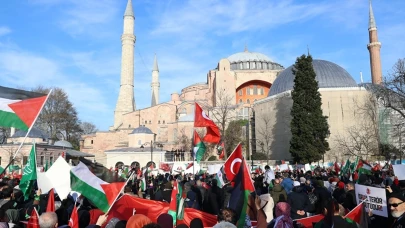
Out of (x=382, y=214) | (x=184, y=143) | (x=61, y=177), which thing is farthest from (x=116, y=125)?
(x=382, y=214)

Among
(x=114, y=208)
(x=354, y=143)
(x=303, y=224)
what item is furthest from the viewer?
(x=354, y=143)

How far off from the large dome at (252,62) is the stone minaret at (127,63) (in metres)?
20.4

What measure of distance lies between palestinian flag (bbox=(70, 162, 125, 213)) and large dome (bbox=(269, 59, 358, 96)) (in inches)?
1381

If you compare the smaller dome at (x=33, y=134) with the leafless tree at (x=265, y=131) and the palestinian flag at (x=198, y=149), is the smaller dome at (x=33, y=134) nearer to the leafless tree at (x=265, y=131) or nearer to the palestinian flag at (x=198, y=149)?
the leafless tree at (x=265, y=131)

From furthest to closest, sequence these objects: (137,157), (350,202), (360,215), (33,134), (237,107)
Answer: (237,107)
(137,157)
(33,134)
(350,202)
(360,215)

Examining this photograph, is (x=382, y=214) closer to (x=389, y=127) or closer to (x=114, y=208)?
(x=114, y=208)

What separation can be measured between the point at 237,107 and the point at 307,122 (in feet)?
77.5

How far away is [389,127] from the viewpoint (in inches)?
1316

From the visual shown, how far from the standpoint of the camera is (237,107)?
52.4 m

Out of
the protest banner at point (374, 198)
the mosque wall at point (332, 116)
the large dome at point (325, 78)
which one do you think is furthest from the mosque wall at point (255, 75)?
the protest banner at point (374, 198)

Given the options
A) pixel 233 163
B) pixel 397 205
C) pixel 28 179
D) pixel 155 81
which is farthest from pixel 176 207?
pixel 155 81

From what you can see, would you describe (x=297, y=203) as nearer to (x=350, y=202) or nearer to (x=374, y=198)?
(x=350, y=202)

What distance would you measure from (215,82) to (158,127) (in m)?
12.1

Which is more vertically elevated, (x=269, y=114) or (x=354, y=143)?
(x=269, y=114)
